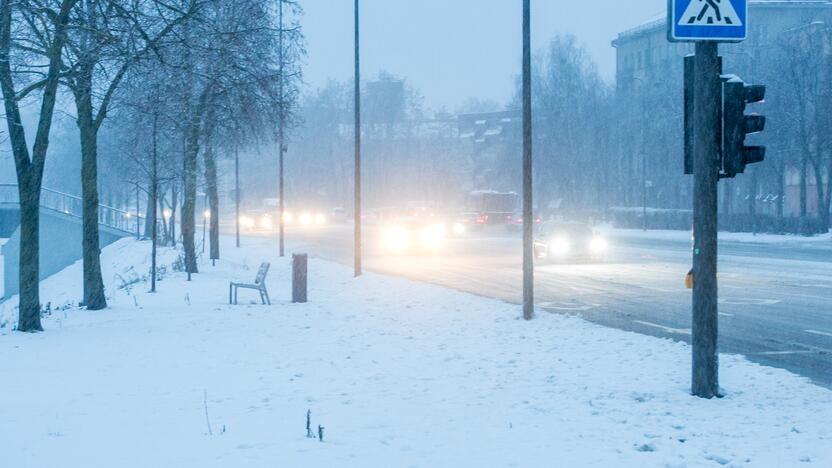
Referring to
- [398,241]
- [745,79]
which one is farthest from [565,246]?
[745,79]

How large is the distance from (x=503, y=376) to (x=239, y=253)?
96.8 ft

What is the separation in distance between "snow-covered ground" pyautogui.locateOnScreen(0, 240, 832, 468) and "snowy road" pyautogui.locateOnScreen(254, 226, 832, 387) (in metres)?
1.11

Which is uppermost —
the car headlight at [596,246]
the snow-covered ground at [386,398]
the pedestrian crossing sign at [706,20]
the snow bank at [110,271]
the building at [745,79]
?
the building at [745,79]

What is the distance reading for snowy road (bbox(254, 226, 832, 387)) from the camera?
41.1 feet

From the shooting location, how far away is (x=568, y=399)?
8664 mm

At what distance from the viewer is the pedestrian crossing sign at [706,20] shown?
27.4 feet

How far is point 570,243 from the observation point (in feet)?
98.7

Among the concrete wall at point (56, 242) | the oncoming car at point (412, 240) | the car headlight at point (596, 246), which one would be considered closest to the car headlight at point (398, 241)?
the oncoming car at point (412, 240)

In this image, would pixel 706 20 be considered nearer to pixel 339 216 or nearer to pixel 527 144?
pixel 527 144

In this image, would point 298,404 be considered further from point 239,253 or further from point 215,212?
point 239,253

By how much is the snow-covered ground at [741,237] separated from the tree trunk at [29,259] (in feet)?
118

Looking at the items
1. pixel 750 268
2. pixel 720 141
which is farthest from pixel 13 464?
pixel 750 268

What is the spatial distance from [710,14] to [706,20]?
0.08 m

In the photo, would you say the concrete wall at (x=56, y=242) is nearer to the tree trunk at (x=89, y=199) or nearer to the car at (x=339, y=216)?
the tree trunk at (x=89, y=199)
